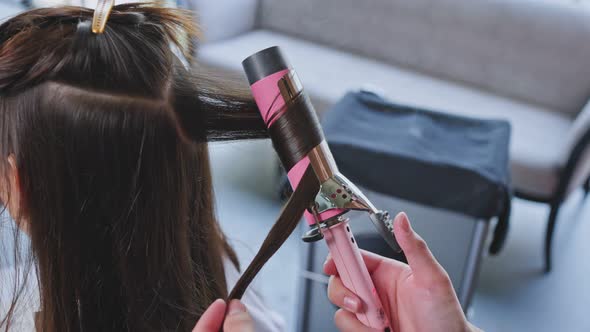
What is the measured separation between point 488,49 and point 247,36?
1.09 metres

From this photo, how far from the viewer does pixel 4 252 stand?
2.64ft

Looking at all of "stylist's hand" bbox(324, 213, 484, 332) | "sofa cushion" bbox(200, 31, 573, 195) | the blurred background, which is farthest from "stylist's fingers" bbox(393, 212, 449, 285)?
"sofa cushion" bbox(200, 31, 573, 195)

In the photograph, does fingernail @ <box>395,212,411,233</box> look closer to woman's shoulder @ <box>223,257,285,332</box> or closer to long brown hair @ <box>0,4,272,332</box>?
long brown hair @ <box>0,4,272,332</box>

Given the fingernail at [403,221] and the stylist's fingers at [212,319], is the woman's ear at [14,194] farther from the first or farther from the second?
the fingernail at [403,221]

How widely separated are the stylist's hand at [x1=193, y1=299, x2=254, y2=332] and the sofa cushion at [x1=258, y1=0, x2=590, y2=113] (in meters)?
2.00

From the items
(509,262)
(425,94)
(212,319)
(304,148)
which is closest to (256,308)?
(212,319)

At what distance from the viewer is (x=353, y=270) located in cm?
49

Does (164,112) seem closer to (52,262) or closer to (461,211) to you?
(52,262)

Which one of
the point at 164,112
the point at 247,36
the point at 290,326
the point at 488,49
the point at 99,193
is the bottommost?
the point at 290,326

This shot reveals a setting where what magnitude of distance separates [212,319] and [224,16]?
2.12 meters

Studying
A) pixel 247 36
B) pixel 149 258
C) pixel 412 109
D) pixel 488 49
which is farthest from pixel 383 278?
pixel 247 36

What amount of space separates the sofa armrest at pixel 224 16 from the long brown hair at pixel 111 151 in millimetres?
1704

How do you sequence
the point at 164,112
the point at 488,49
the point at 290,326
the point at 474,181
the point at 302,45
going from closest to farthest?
the point at 164,112, the point at 474,181, the point at 290,326, the point at 488,49, the point at 302,45

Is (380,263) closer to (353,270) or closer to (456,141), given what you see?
(353,270)
